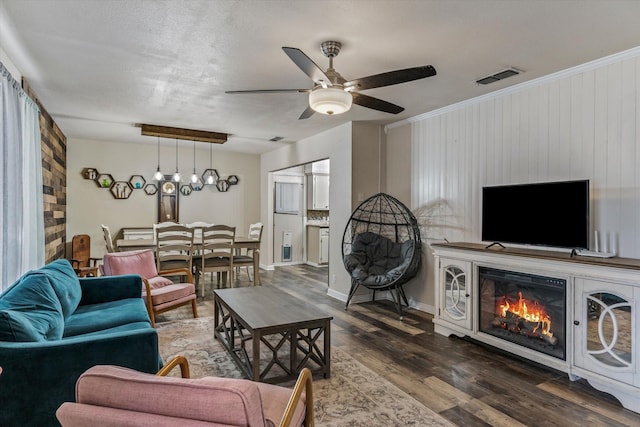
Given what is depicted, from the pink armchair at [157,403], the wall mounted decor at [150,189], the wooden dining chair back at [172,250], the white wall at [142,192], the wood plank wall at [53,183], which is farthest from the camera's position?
the wall mounted decor at [150,189]

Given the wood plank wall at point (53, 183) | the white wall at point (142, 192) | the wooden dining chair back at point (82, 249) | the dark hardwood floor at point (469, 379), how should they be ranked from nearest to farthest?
1. the dark hardwood floor at point (469, 379)
2. the wood plank wall at point (53, 183)
3. the wooden dining chair back at point (82, 249)
4. the white wall at point (142, 192)

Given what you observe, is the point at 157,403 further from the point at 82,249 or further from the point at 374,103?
the point at 82,249

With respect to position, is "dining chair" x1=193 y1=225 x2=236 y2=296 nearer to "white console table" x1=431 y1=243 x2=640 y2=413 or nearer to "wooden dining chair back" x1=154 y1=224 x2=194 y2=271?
"wooden dining chair back" x1=154 y1=224 x2=194 y2=271

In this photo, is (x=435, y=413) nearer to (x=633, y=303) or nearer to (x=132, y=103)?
(x=633, y=303)

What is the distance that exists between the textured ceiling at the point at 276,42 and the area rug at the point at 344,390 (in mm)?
2484

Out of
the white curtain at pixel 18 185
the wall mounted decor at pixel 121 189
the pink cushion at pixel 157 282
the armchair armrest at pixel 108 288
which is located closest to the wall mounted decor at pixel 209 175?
the wall mounted decor at pixel 121 189

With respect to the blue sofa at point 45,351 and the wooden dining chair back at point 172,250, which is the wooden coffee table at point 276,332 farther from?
the wooden dining chair back at point 172,250

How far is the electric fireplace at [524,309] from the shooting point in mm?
2754

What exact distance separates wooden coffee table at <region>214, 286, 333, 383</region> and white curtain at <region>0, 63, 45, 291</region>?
1.62 metres

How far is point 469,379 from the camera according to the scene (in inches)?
107

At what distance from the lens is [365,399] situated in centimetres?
A: 243

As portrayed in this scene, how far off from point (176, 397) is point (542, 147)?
11.8ft

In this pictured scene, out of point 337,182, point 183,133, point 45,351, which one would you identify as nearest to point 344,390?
point 45,351

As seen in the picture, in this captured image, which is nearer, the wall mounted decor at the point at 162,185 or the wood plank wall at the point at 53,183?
the wood plank wall at the point at 53,183
